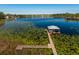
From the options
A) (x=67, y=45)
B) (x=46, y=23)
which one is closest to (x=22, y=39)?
(x=46, y=23)

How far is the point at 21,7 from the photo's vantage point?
2490mm

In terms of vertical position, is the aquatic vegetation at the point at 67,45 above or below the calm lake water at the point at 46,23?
below

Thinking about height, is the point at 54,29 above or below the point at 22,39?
above

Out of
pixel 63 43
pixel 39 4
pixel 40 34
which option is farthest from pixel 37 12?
pixel 63 43

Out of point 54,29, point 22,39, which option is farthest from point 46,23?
point 22,39

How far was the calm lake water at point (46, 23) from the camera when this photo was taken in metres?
2.47

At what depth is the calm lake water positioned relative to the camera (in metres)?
2.47

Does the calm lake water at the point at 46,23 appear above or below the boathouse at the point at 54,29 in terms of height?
above

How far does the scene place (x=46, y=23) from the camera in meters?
2.49

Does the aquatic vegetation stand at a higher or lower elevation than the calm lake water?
lower

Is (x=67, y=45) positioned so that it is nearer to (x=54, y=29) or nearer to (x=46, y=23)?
(x=54, y=29)

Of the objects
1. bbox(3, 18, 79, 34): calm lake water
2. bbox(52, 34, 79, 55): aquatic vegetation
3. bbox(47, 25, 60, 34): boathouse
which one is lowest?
bbox(52, 34, 79, 55): aquatic vegetation

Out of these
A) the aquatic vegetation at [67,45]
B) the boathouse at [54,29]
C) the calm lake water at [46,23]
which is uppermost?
the calm lake water at [46,23]

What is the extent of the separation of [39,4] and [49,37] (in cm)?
43
